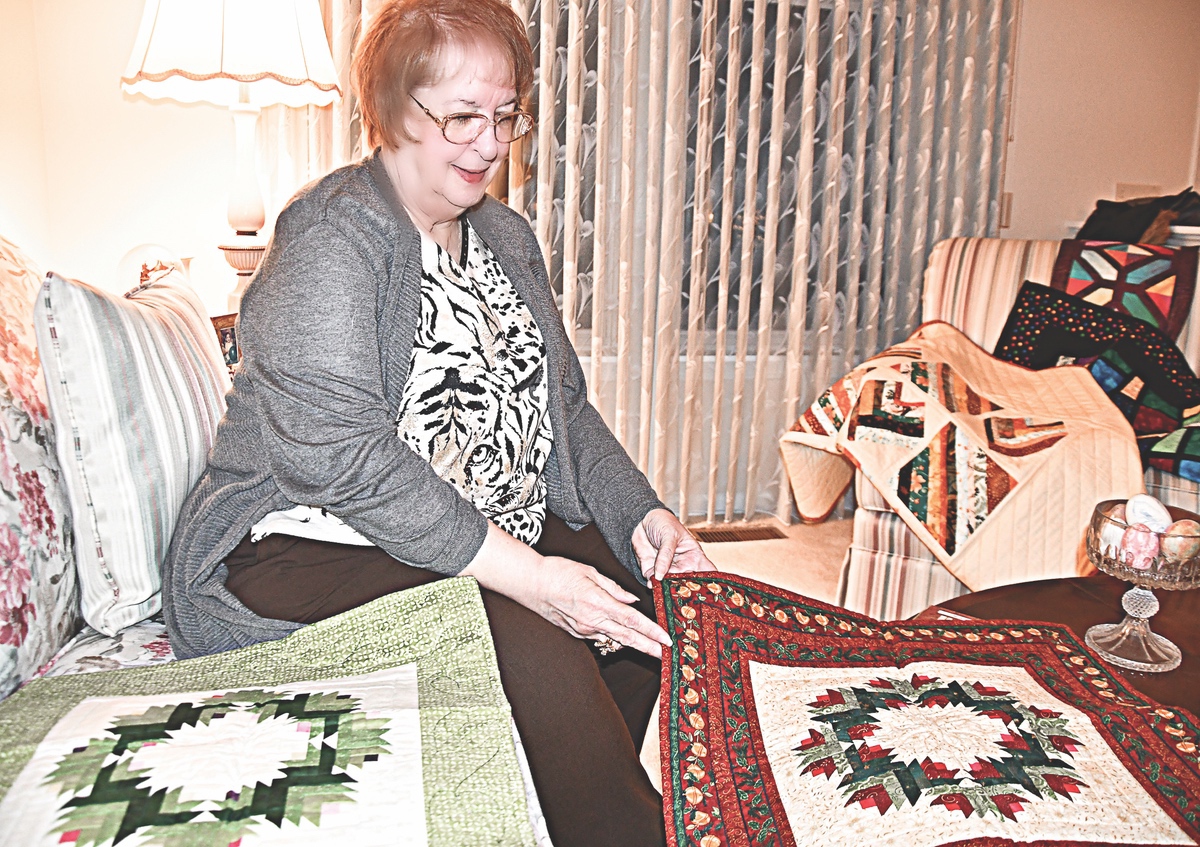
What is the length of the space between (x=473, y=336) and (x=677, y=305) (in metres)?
1.76

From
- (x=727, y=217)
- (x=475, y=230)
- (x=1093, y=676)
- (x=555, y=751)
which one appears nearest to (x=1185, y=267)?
(x=727, y=217)

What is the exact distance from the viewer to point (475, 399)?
1.22 metres

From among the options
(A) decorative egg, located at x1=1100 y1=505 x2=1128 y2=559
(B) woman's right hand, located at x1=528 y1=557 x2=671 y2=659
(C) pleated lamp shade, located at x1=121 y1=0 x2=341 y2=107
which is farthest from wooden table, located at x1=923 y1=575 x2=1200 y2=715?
(C) pleated lamp shade, located at x1=121 y1=0 x2=341 y2=107

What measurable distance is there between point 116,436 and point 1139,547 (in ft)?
4.21

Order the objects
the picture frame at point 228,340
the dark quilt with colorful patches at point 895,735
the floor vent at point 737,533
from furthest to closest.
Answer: the floor vent at point 737,533
the picture frame at point 228,340
the dark quilt with colorful patches at point 895,735

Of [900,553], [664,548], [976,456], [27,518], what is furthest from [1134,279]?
[27,518]

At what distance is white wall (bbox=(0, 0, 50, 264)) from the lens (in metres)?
2.08

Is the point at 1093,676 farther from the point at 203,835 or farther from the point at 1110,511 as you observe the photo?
the point at 203,835

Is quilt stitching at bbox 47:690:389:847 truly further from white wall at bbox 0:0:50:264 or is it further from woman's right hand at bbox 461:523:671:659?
white wall at bbox 0:0:50:264

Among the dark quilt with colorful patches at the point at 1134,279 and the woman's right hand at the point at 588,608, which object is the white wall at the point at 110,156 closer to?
the woman's right hand at the point at 588,608

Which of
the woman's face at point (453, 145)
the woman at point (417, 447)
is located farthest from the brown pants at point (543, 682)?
the woman's face at point (453, 145)

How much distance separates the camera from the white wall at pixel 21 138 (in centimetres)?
208

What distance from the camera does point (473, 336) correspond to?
1.24 meters

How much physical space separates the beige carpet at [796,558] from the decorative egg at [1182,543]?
1.37 meters
